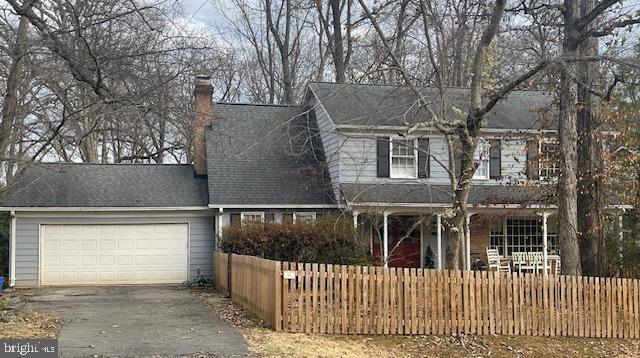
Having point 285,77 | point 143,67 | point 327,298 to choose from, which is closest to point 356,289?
point 327,298

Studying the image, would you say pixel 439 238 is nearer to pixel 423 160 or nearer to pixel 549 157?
pixel 423 160

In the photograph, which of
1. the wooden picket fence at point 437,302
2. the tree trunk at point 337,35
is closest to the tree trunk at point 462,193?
the wooden picket fence at point 437,302

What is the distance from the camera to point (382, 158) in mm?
21922

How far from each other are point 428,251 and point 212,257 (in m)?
7.01

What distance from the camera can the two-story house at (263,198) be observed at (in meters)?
20.7

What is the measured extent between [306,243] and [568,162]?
20.9ft

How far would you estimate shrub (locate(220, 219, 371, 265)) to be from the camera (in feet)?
56.2

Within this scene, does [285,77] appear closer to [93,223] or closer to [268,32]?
[268,32]

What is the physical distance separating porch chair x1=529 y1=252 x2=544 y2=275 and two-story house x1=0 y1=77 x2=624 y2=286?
0.89 metres

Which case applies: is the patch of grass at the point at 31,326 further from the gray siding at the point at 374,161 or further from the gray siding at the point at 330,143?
the gray siding at the point at 330,143

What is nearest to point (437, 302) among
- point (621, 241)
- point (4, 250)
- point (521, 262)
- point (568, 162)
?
point (568, 162)

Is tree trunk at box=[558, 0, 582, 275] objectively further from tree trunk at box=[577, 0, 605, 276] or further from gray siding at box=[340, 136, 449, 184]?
gray siding at box=[340, 136, 449, 184]

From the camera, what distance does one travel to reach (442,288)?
12.6 meters

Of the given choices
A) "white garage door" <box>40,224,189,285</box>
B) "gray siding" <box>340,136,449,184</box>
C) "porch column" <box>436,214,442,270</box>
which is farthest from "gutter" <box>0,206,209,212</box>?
"porch column" <box>436,214,442,270</box>
